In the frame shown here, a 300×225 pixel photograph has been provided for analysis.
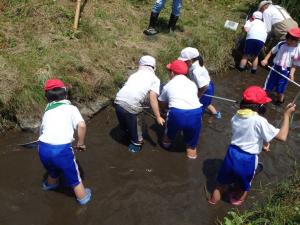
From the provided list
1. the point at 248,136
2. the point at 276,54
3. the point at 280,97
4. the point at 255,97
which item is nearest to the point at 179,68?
the point at 255,97

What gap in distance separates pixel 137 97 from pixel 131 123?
1.35 ft

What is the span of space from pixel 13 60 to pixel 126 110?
2.32 meters

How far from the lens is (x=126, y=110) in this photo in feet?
19.8

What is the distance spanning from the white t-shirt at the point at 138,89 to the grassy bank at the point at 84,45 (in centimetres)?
120

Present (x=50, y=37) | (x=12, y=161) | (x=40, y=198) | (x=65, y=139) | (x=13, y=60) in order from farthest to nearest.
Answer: (x=50, y=37)
(x=13, y=60)
(x=12, y=161)
(x=40, y=198)
(x=65, y=139)

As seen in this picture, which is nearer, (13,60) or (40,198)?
(40,198)

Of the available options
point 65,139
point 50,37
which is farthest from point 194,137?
point 50,37

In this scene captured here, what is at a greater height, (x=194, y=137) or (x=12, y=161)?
(x=194, y=137)

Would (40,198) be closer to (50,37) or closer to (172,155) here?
(172,155)

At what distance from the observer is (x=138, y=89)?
19.7 ft

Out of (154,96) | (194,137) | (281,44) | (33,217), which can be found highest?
(281,44)

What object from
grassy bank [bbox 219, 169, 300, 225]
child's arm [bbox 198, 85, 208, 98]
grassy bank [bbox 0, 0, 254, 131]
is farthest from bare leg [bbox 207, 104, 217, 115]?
grassy bank [bbox 219, 169, 300, 225]

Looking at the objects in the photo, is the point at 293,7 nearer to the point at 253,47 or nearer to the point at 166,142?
the point at 253,47

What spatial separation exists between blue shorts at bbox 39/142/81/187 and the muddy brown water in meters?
0.44
